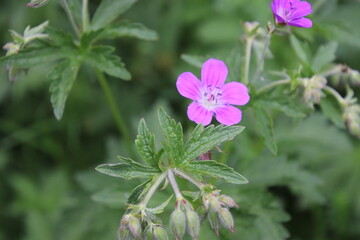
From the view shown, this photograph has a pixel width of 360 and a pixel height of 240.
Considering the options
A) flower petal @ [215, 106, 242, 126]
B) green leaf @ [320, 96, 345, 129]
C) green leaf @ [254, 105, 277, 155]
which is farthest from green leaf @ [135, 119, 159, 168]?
green leaf @ [320, 96, 345, 129]

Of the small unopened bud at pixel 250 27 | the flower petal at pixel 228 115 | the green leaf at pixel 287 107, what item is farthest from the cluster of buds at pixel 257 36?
the flower petal at pixel 228 115

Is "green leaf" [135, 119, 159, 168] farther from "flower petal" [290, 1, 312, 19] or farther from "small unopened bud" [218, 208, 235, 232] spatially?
"flower petal" [290, 1, 312, 19]

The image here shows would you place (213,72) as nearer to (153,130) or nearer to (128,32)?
(128,32)

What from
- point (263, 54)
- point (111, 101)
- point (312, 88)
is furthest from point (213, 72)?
point (111, 101)

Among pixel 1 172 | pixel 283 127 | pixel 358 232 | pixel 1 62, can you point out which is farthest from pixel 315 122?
pixel 1 172

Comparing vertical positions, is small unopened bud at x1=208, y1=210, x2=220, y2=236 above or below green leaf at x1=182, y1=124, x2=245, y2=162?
below

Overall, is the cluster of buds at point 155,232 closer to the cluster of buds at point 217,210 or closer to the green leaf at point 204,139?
the cluster of buds at point 217,210

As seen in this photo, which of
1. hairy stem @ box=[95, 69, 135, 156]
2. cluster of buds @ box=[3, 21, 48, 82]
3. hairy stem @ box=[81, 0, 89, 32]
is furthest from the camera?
hairy stem @ box=[95, 69, 135, 156]
